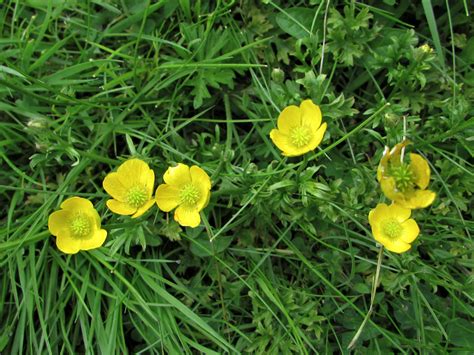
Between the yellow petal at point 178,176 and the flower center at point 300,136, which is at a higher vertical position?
the flower center at point 300,136

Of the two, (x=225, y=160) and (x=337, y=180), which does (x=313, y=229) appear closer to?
(x=337, y=180)

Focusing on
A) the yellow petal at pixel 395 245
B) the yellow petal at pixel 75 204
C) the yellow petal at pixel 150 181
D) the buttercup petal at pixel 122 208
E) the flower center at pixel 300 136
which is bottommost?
the yellow petal at pixel 75 204

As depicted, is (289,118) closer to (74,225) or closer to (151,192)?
(151,192)

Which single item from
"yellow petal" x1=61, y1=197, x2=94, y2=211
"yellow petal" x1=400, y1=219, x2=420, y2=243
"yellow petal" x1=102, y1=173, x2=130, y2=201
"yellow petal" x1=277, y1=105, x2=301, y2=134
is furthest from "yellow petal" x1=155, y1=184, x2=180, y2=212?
"yellow petal" x1=400, y1=219, x2=420, y2=243

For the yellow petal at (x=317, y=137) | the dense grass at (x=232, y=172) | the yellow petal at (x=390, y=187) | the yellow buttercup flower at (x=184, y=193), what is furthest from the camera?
the dense grass at (x=232, y=172)

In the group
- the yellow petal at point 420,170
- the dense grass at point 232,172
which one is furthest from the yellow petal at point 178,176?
the yellow petal at point 420,170

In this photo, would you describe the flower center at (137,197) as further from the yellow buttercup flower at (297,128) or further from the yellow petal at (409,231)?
the yellow petal at (409,231)

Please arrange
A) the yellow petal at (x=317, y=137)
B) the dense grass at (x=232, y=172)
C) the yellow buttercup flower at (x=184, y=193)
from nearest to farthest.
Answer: the yellow petal at (x=317, y=137) → the yellow buttercup flower at (x=184, y=193) → the dense grass at (x=232, y=172)

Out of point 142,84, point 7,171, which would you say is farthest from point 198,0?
point 7,171
